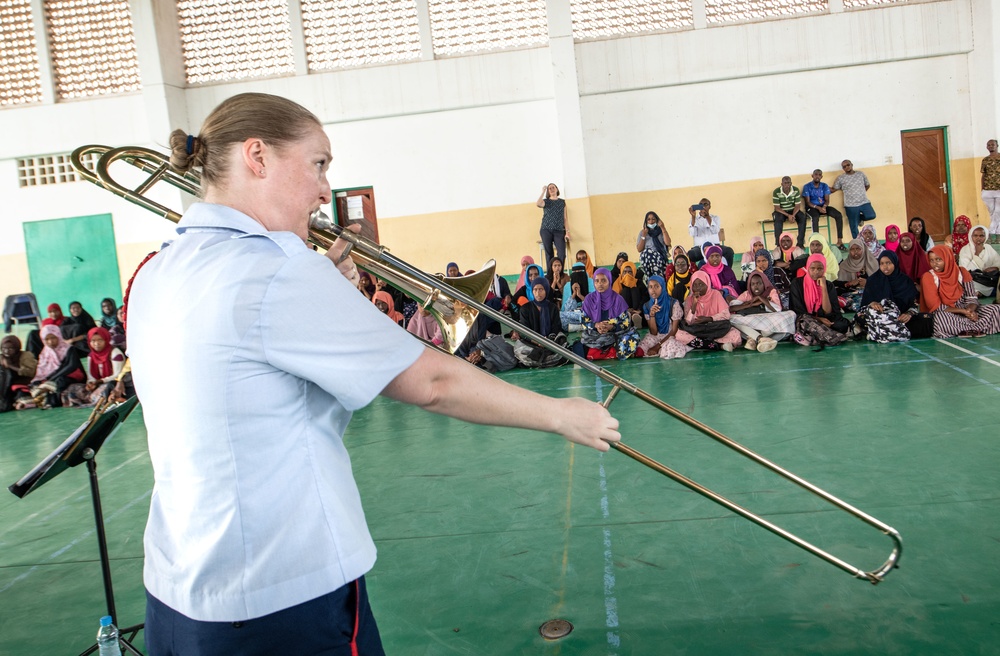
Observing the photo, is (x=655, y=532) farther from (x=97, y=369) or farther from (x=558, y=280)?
(x=97, y=369)

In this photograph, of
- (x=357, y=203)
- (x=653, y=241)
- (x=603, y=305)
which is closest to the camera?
(x=603, y=305)

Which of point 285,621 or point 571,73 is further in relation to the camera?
point 571,73

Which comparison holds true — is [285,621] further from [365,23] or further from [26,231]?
[26,231]

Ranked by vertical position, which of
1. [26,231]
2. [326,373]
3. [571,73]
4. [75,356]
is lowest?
[75,356]

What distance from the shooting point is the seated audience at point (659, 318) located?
9172mm

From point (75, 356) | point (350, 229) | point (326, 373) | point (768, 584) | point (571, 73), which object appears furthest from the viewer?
point (571, 73)

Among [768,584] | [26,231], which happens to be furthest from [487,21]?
[768,584]

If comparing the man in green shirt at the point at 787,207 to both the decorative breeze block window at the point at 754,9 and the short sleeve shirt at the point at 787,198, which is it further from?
the decorative breeze block window at the point at 754,9

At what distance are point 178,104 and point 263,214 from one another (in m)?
17.0

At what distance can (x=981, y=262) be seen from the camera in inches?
405

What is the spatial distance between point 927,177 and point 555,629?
15671mm

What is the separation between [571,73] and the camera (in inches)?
624

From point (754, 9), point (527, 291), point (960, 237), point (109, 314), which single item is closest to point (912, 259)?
point (960, 237)

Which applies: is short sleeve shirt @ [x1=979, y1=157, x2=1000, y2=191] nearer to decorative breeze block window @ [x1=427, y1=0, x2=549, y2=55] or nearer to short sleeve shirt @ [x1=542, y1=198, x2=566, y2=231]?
short sleeve shirt @ [x1=542, y1=198, x2=566, y2=231]
